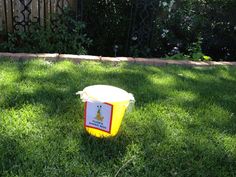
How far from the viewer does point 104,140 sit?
2438mm

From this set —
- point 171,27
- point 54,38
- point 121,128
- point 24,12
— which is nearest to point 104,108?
point 121,128

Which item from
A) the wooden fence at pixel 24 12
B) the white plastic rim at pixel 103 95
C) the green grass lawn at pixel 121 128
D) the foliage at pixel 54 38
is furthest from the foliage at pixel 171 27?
the white plastic rim at pixel 103 95

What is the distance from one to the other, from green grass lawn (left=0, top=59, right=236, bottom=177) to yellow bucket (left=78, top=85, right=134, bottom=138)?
0.09m

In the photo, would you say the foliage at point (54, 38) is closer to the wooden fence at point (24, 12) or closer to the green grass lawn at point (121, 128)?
the wooden fence at point (24, 12)

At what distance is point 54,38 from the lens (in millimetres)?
4523

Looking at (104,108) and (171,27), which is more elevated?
(171,27)

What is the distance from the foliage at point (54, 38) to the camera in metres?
4.43

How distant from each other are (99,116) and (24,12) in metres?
2.70

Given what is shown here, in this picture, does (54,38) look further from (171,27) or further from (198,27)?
(198,27)

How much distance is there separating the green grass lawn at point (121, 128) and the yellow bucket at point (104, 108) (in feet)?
0.30

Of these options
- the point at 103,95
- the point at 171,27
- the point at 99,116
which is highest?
the point at 171,27

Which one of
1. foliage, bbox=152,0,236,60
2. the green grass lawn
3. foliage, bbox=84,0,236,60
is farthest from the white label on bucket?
foliage, bbox=152,0,236,60

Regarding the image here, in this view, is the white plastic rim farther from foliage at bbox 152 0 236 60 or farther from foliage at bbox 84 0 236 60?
foliage at bbox 152 0 236 60

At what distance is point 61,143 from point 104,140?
0.94 ft
